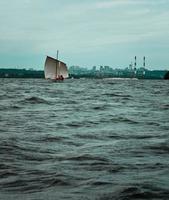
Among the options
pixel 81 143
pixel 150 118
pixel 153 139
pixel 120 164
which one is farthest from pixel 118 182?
pixel 150 118

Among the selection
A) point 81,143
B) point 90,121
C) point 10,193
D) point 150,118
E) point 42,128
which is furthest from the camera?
point 150,118

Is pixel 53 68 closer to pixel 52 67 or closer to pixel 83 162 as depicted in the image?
pixel 52 67

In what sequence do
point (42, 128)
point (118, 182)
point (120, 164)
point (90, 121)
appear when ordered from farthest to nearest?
point (90, 121) < point (42, 128) < point (120, 164) < point (118, 182)

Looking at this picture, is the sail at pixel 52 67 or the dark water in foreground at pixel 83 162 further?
the sail at pixel 52 67

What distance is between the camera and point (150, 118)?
21.5 meters

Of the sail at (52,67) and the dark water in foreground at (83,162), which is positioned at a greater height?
the sail at (52,67)

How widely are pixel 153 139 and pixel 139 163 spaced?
3832mm

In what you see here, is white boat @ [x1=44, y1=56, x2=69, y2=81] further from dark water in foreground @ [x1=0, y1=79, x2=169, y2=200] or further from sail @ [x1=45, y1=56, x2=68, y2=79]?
dark water in foreground @ [x1=0, y1=79, x2=169, y2=200]

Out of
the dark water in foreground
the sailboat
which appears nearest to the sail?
the sailboat

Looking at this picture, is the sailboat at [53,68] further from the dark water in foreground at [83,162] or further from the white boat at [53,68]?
the dark water in foreground at [83,162]

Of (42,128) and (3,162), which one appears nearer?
(3,162)

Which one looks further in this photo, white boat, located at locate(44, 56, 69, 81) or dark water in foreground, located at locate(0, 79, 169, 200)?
white boat, located at locate(44, 56, 69, 81)

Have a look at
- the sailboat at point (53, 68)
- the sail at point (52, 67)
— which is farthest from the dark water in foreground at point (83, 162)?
the sail at point (52, 67)

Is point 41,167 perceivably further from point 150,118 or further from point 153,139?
point 150,118
